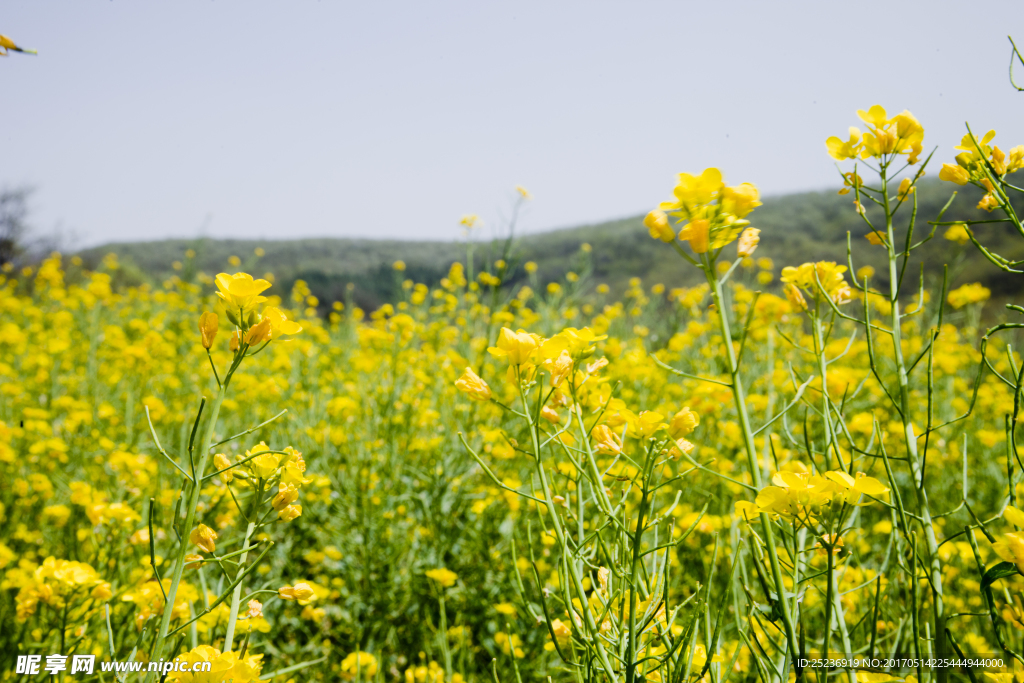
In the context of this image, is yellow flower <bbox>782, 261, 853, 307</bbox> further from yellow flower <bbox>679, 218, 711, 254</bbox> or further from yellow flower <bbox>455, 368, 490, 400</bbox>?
yellow flower <bbox>455, 368, 490, 400</bbox>

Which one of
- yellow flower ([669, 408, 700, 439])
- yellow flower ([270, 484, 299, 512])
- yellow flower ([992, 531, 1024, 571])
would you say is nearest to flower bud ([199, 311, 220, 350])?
yellow flower ([270, 484, 299, 512])

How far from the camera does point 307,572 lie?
7.75 ft

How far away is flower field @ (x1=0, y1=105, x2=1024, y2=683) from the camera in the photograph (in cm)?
73

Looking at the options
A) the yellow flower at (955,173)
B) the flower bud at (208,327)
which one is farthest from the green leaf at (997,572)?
the flower bud at (208,327)

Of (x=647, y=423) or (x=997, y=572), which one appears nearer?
(x=997, y=572)

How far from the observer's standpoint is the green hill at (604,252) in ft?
43.8

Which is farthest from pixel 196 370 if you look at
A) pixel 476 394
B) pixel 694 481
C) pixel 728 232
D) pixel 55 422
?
pixel 728 232

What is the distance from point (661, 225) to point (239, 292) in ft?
2.01

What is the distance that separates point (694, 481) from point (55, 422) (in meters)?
3.98

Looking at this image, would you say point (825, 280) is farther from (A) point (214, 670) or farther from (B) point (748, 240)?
(A) point (214, 670)

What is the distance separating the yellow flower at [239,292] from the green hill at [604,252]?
35.8 feet

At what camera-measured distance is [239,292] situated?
2.36 ft

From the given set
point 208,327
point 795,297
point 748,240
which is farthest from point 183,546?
point 795,297

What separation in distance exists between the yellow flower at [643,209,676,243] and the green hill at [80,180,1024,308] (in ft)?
35.9
